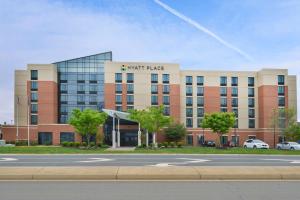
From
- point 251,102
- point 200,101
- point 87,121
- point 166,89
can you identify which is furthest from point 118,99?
point 251,102

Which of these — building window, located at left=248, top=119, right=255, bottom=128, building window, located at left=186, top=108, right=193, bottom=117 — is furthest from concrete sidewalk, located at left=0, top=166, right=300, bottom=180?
building window, located at left=248, top=119, right=255, bottom=128

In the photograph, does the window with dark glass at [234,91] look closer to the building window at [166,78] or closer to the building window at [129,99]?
the building window at [166,78]

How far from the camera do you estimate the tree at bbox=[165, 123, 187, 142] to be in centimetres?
7094

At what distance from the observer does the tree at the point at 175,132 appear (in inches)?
2793

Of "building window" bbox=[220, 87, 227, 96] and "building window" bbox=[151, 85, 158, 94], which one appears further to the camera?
"building window" bbox=[220, 87, 227, 96]

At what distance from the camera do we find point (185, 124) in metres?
79.8

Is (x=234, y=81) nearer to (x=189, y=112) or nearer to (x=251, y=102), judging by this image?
(x=251, y=102)
